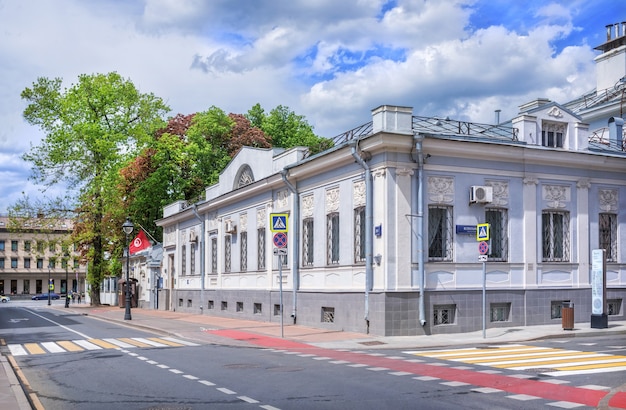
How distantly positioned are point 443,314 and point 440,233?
8.07 ft

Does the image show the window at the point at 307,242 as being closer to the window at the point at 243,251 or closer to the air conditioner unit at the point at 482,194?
the window at the point at 243,251

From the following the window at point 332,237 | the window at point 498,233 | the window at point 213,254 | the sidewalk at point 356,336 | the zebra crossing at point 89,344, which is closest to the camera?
the zebra crossing at point 89,344

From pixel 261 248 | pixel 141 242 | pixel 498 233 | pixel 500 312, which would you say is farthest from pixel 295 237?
pixel 141 242

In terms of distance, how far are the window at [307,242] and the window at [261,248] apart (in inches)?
162

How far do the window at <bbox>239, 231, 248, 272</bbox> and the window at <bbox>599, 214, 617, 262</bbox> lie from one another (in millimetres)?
14839

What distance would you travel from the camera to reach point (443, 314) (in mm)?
21578

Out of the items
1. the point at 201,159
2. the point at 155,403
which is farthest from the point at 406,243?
the point at 201,159

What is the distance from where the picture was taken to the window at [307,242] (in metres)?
25.8

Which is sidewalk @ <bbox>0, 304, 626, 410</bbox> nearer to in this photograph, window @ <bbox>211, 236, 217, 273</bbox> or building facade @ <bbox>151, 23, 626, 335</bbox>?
building facade @ <bbox>151, 23, 626, 335</bbox>

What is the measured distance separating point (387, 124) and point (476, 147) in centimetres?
305

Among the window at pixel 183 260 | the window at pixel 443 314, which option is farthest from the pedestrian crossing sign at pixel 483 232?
the window at pixel 183 260

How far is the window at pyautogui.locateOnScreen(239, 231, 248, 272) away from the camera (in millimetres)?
31938

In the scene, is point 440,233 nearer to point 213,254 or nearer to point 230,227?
point 230,227

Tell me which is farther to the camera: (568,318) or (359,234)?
(359,234)
